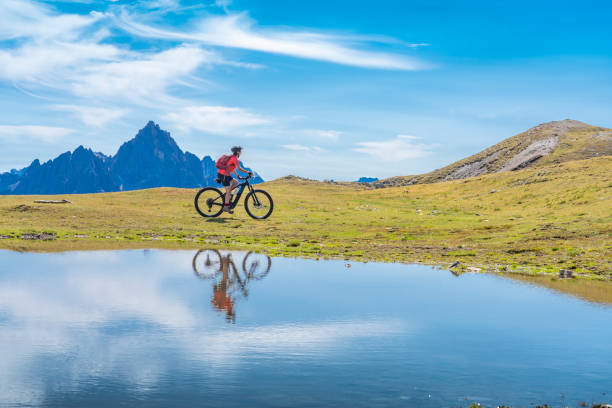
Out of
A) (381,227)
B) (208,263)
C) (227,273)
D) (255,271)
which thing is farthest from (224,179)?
(227,273)

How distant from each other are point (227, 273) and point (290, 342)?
10360 mm

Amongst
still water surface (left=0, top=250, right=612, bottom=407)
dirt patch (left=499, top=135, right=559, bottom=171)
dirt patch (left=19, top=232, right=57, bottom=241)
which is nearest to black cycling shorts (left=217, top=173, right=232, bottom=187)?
dirt patch (left=19, top=232, right=57, bottom=241)

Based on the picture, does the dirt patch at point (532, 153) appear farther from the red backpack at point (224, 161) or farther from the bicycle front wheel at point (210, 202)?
the red backpack at point (224, 161)

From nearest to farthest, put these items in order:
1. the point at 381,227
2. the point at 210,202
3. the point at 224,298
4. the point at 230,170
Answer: the point at 224,298
the point at 230,170
the point at 210,202
the point at 381,227

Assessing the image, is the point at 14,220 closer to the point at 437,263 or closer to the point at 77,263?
the point at 77,263

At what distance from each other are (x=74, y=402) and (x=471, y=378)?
271 inches

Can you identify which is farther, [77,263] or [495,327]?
[77,263]

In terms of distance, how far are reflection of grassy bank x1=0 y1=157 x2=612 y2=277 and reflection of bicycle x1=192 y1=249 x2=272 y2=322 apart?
3.68 meters

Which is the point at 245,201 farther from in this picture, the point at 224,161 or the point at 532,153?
the point at 532,153

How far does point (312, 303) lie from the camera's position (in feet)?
51.5

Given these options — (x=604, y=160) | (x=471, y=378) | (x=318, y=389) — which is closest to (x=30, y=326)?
(x=318, y=389)

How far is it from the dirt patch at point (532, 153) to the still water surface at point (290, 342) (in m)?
149

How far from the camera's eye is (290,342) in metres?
11.3

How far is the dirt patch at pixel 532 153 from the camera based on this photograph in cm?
15412
